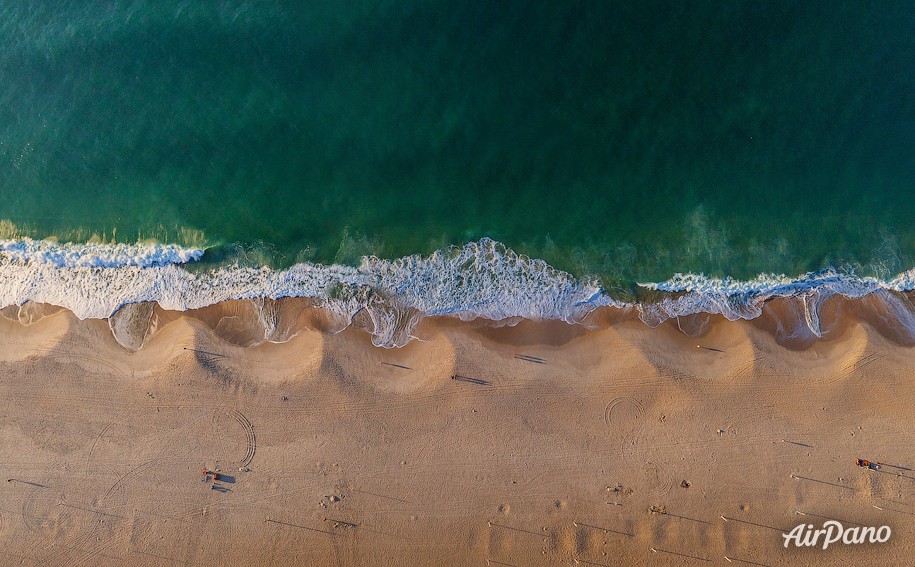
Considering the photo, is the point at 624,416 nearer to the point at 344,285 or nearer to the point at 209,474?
the point at 344,285

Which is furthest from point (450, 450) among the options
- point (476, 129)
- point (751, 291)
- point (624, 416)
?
point (751, 291)

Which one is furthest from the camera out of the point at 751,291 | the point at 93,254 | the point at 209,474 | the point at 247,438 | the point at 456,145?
the point at 456,145

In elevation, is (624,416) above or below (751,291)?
below

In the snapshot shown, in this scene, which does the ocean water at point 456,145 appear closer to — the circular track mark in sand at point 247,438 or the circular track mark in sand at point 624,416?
the circular track mark in sand at point 624,416

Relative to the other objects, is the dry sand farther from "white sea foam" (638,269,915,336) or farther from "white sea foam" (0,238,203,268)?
"white sea foam" (0,238,203,268)

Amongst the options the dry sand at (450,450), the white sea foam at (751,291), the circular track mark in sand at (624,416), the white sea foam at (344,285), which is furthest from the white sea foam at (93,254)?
the white sea foam at (751,291)

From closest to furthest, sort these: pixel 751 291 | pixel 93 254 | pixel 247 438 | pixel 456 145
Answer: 1. pixel 247 438
2. pixel 751 291
3. pixel 93 254
4. pixel 456 145
